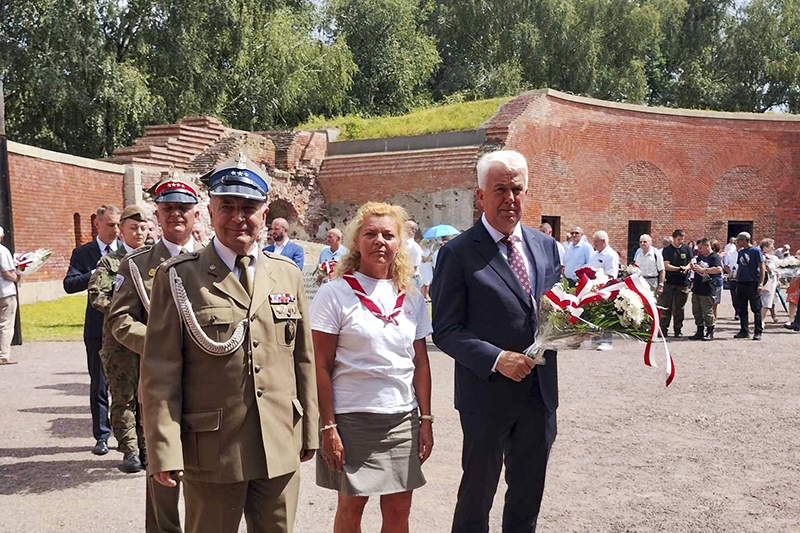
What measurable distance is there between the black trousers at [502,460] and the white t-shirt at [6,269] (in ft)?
28.5

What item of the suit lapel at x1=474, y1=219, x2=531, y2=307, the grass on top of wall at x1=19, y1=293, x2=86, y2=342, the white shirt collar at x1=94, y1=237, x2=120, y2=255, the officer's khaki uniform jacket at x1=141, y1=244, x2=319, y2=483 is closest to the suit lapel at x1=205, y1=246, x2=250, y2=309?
the officer's khaki uniform jacket at x1=141, y1=244, x2=319, y2=483

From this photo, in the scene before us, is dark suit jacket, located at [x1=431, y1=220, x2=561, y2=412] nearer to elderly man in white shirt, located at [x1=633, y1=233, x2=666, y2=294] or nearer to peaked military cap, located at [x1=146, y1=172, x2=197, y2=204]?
peaked military cap, located at [x1=146, y1=172, x2=197, y2=204]

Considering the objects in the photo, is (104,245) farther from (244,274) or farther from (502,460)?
(502,460)

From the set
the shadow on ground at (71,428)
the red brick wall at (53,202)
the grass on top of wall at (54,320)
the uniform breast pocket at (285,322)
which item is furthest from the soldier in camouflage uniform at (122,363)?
Answer: the red brick wall at (53,202)

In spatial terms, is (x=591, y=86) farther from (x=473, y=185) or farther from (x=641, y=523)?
(x=641, y=523)

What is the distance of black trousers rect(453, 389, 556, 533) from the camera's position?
3334mm

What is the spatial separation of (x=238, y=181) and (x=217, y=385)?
78 cm

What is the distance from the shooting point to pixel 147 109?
2784 centimetres

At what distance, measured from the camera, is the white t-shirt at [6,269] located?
9984 mm

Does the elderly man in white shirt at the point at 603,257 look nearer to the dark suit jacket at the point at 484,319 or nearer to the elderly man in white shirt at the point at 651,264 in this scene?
the elderly man in white shirt at the point at 651,264

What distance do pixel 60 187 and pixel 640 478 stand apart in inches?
758

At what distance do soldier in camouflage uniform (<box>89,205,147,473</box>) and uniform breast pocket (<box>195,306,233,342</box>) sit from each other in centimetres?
245

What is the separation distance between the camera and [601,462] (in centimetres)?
570

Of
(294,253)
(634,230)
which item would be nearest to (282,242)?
(294,253)
